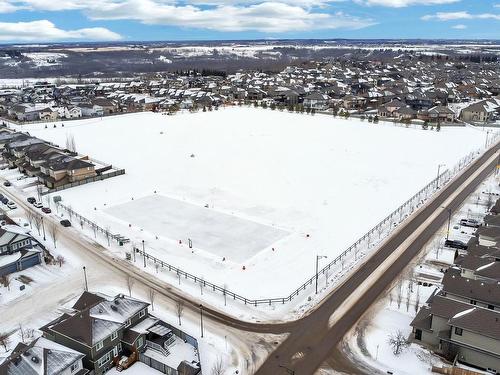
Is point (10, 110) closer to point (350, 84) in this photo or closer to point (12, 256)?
point (12, 256)

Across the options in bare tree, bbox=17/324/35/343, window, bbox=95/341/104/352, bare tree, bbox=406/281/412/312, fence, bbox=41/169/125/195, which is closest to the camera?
window, bbox=95/341/104/352

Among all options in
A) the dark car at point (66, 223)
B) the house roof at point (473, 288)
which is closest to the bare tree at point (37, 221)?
the dark car at point (66, 223)

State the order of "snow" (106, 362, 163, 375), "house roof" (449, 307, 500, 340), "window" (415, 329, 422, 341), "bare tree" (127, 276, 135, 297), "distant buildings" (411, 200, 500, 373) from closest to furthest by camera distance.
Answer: "house roof" (449, 307, 500, 340), "distant buildings" (411, 200, 500, 373), "snow" (106, 362, 163, 375), "window" (415, 329, 422, 341), "bare tree" (127, 276, 135, 297)

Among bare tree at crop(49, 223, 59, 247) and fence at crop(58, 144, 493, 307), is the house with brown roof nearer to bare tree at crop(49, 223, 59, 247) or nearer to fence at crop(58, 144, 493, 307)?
fence at crop(58, 144, 493, 307)

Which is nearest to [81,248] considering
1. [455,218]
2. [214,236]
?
[214,236]

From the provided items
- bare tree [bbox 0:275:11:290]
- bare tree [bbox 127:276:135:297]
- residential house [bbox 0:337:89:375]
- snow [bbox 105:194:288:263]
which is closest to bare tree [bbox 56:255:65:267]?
bare tree [bbox 0:275:11:290]
